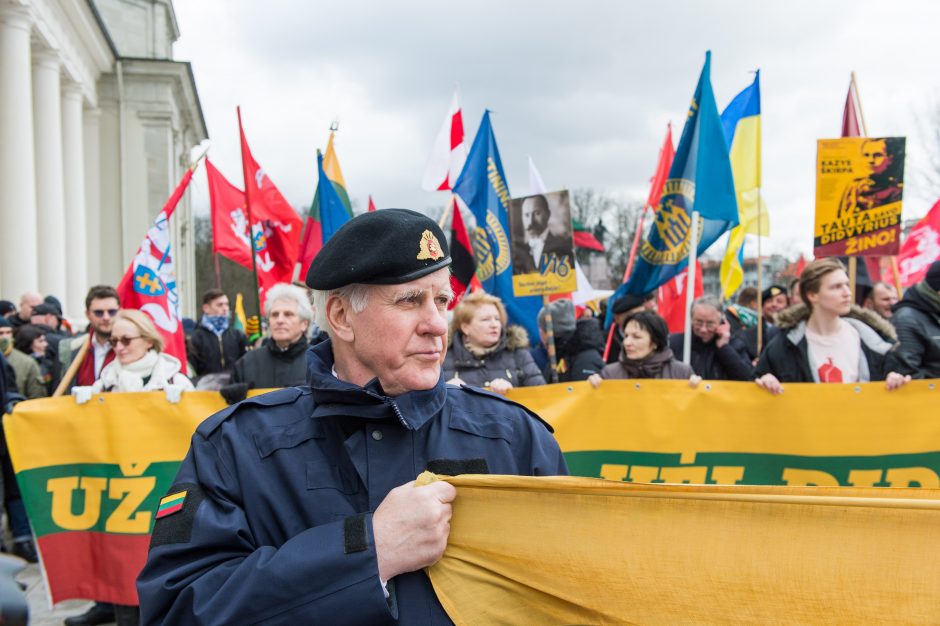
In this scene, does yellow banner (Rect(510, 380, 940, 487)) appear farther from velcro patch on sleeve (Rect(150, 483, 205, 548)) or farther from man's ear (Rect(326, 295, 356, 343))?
velcro patch on sleeve (Rect(150, 483, 205, 548))

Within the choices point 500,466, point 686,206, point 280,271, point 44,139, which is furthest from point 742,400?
point 44,139

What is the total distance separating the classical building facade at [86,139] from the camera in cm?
1783

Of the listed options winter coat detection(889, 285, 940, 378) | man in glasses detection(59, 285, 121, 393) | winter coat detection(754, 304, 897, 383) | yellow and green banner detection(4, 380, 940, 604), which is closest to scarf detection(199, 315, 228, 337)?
man in glasses detection(59, 285, 121, 393)

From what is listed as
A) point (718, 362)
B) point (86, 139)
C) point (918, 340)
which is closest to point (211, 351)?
point (718, 362)

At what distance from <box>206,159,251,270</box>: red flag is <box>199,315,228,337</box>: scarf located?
71 cm

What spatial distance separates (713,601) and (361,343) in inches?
36.8

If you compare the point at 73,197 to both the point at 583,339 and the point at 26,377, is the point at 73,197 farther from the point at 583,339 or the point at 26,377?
→ the point at 583,339

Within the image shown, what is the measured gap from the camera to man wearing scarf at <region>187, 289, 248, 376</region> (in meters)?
9.02

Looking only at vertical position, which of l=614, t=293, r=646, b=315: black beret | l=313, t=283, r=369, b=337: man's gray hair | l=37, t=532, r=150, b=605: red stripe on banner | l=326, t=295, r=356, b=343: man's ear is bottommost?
l=37, t=532, r=150, b=605: red stripe on banner

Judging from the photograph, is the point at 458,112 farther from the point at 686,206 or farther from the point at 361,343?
the point at 361,343

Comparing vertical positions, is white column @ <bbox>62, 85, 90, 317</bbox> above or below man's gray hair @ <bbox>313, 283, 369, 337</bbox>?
above

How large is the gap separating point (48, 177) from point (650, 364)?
20.3 meters

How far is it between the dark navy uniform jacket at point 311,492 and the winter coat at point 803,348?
141 inches

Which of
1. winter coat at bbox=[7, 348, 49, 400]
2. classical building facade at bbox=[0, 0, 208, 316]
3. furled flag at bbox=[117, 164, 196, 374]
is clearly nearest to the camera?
furled flag at bbox=[117, 164, 196, 374]
